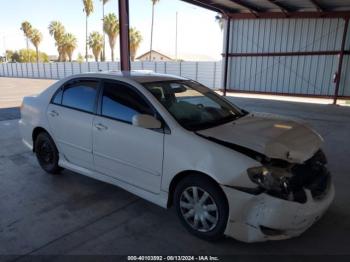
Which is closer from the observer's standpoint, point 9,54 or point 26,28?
point 26,28

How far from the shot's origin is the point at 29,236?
2.90 m

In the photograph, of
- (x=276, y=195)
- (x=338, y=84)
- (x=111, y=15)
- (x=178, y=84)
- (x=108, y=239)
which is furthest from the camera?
(x=111, y=15)

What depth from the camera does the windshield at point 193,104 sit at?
3113 mm

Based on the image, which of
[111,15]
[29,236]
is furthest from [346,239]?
[111,15]

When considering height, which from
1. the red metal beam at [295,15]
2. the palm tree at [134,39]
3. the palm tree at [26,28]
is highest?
the palm tree at [26,28]

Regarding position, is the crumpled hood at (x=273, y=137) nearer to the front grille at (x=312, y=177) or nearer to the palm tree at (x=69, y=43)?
the front grille at (x=312, y=177)

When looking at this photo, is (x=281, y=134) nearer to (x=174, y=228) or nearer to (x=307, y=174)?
(x=307, y=174)

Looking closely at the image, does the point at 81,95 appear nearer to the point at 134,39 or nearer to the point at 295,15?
the point at 295,15

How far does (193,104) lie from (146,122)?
82cm

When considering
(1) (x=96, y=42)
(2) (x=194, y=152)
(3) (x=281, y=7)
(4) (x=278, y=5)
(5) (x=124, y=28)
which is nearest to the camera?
(2) (x=194, y=152)

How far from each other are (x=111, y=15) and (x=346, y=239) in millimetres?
47607

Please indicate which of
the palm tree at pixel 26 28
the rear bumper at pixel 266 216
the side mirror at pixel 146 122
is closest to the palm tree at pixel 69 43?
the palm tree at pixel 26 28

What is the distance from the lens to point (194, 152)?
270cm

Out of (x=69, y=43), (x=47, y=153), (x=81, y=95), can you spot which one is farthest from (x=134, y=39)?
(x=81, y=95)
